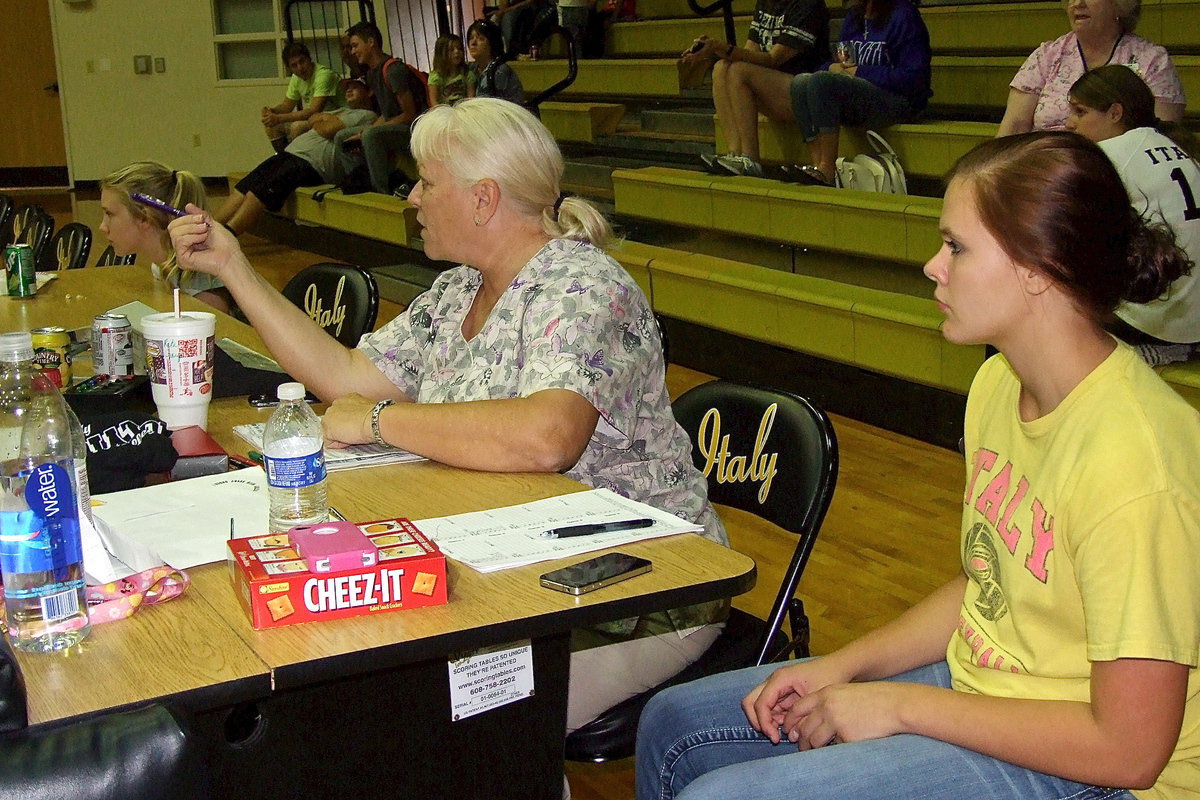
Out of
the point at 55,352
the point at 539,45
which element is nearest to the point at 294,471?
the point at 55,352

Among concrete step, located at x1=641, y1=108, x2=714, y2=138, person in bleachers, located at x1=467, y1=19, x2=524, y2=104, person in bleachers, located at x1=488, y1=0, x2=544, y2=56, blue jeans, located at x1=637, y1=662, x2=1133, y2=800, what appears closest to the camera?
blue jeans, located at x1=637, y1=662, x2=1133, y2=800

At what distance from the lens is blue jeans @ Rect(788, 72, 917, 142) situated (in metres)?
5.03

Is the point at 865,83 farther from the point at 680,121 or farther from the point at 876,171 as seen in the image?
the point at 680,121

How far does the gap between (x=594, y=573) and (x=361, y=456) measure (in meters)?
0.61

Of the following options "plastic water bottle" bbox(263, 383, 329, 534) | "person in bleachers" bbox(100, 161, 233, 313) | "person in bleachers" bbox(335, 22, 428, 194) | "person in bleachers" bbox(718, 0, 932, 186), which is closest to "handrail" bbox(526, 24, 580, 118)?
"person in bleachers" bbox(335, 22, 428, 194)

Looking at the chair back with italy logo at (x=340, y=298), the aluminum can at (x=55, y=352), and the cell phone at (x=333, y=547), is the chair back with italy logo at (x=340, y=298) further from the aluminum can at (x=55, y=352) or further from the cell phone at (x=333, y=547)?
the cell phone at (x=333, y=547)

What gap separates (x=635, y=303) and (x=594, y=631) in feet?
1.64

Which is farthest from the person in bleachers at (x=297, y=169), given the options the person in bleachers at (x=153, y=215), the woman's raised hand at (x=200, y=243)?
the woman's raised hand at (x=200, y=243)

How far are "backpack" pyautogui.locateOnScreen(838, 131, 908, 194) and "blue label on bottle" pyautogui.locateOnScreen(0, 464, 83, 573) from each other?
13.5 ft

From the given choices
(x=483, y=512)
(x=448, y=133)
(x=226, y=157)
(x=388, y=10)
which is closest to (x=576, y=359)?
(x=483, y=512)

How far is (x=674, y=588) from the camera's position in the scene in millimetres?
1372

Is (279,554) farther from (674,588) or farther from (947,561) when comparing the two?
(947,561)

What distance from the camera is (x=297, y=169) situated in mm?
8602

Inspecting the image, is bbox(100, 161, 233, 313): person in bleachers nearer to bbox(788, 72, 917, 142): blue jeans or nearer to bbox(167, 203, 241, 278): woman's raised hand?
bbox(167, 203, 241, 278): woman's raised hand
